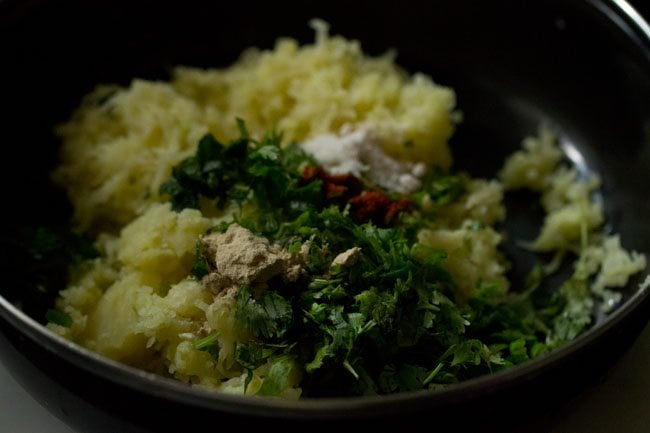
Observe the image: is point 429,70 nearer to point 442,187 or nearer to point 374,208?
point 442,187

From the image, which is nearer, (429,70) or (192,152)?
(192,152)

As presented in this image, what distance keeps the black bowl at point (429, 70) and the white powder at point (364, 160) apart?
30 cm

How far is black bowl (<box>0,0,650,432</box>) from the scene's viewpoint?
1.70 meters

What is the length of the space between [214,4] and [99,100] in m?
0.42

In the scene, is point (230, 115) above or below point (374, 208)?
below

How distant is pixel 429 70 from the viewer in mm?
2146

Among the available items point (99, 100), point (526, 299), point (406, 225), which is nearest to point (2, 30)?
point (99, 100)

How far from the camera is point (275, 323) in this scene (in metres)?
1.25

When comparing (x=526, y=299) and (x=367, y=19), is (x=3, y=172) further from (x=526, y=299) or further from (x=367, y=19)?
(x=526, y=299)

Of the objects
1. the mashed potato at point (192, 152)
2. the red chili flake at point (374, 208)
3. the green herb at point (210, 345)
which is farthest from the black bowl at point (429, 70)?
the red chili flake at point (374, 208)

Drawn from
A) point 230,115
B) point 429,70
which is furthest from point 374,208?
point 429,70

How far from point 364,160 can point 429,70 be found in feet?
1.80

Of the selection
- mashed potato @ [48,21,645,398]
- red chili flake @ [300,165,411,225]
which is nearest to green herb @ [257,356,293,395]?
mashed potato @ [48,21,645,398]

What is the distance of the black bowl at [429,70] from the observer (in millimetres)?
1701
